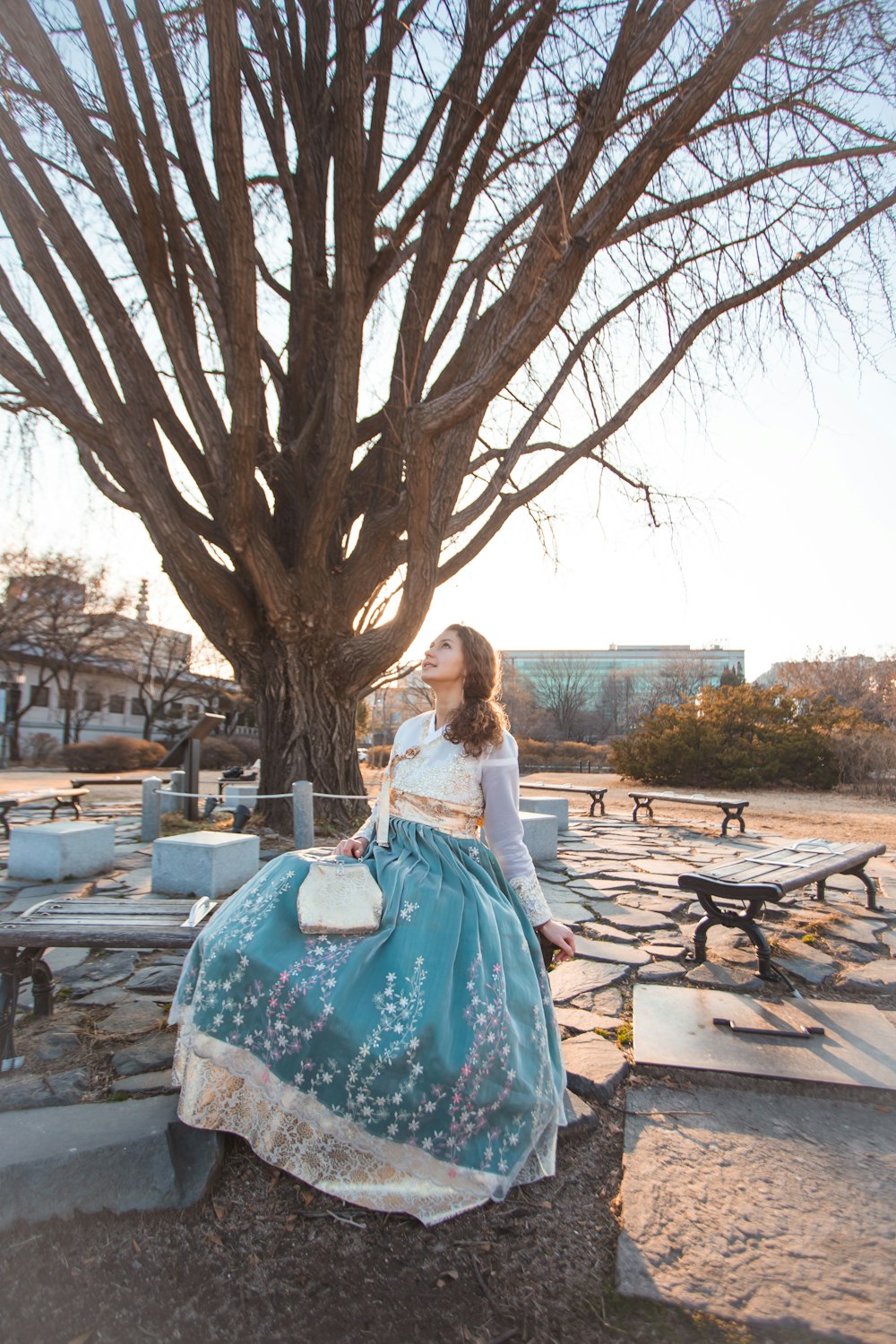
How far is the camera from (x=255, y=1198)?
2016mm

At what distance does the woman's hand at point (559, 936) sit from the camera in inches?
92.5

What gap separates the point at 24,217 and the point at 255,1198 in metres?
6.23

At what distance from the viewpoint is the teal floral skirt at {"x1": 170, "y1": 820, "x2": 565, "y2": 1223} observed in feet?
6.22

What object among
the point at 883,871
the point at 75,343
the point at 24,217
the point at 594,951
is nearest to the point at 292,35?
the point at 24,217

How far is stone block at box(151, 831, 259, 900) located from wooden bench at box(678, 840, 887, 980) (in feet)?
10.1

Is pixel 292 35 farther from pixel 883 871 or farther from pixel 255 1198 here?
pixel 883 871

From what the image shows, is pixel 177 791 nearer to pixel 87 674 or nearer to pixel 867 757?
pixel 867 757

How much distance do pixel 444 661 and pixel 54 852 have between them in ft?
14.7

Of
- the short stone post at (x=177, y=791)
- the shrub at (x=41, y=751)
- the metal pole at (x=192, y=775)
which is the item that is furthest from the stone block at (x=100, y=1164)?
the shrub at (x=41, y=751)

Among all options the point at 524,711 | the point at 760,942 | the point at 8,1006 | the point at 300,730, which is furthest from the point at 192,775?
the point at 524,711

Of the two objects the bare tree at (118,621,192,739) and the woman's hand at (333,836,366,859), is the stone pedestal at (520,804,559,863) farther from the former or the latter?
the bare tree at (118,621,192,739)

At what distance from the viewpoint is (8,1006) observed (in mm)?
2666

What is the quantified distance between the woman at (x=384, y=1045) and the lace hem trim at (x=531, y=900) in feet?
0.38

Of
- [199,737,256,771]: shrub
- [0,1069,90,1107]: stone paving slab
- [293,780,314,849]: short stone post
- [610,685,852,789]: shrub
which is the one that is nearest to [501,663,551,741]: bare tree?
[199,737,256,771]: shrub
